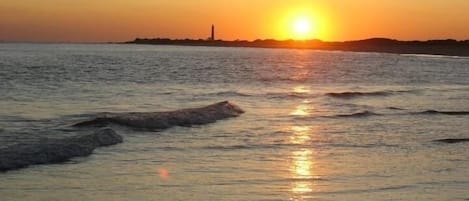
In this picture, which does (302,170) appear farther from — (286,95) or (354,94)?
(354,94)

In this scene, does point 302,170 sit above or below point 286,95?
above

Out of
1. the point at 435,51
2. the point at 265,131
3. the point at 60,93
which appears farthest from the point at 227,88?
the point at 435,51

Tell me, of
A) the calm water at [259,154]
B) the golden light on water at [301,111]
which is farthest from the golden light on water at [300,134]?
the golden light on water at [301,111]

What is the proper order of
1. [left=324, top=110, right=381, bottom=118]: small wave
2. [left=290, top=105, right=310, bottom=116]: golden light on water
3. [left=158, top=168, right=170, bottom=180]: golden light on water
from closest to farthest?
[left=158, top=168, right=170, bottom=180]: golden light on water → [left=324, top=110, right=381, bottom=118]: small wave → [left=290, top=105, right=310, bottom=116]: golden light on water

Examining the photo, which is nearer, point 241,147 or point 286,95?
point 241,147

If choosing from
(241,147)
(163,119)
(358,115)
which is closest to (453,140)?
(241,147)

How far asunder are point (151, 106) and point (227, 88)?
14047 mm

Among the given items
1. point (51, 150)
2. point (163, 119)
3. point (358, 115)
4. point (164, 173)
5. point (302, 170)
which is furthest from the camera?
point (358, 115)

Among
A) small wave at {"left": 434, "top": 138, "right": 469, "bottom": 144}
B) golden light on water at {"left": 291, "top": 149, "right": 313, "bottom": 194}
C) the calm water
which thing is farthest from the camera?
small wave at {"left": 434, "top": 138, "right": 469, "bottom": 144}

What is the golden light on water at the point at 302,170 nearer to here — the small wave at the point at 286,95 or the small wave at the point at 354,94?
the small wave at the point at 286,95

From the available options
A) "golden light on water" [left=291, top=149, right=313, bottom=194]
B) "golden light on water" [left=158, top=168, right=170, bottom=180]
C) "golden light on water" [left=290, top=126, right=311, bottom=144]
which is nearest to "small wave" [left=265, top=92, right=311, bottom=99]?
"golden light on water" [left=290, top=126, right=311, bottom=144]

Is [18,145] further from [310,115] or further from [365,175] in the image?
[310,115]

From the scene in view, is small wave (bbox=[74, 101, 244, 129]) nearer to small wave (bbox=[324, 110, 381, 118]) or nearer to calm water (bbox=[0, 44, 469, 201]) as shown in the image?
calm water (bbox=[0, 44, 469, 201])

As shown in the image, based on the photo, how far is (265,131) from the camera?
64.7 ft
